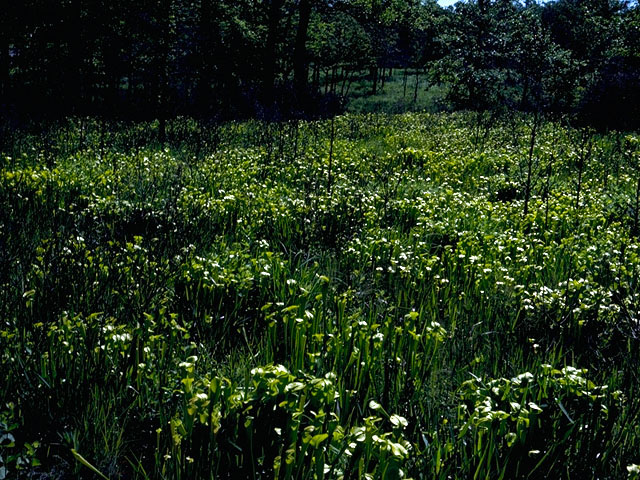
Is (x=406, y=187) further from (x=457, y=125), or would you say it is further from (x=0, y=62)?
(x=0, y=62)

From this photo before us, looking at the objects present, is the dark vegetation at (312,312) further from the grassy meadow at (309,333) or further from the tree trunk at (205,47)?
the tree trunk at (205,47)

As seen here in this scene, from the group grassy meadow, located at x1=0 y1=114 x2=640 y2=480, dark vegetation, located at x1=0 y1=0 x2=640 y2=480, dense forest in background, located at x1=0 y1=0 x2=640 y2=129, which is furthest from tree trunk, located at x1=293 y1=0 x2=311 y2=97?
grassy meadow, located at x1=0 y1=114 x2=640 y2=480

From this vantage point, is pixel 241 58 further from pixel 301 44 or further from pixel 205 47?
pixel 301 44

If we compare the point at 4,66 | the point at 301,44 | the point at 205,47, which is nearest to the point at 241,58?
the point at 205,47

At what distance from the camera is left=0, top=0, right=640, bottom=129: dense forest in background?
17156 mm

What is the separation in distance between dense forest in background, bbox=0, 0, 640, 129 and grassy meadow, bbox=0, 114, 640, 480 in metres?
6.29

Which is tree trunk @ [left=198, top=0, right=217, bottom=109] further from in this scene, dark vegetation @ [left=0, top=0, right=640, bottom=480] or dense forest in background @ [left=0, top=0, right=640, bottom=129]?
dark vegetation @ [left=0, top=0, right=640, bottom=480]

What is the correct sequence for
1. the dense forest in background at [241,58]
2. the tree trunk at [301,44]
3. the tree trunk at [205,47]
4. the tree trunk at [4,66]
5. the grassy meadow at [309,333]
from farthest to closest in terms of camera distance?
the tree trunk at [301,44] < the tree trunk at [205,47] < the tree trunk at [4,66] < the dense forest in background at [241,58] < the grassy meadow at [309,333]

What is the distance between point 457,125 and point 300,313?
15.5 meters

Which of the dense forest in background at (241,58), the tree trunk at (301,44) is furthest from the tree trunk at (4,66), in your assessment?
the tree trunk at (301,44)

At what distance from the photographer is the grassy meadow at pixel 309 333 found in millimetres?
2168

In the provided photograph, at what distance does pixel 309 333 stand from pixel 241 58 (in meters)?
27.9

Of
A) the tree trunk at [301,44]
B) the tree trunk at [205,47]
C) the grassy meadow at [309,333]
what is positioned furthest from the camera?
the tree trunk at [301,44]

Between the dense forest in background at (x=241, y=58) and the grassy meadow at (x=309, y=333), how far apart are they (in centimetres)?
629
